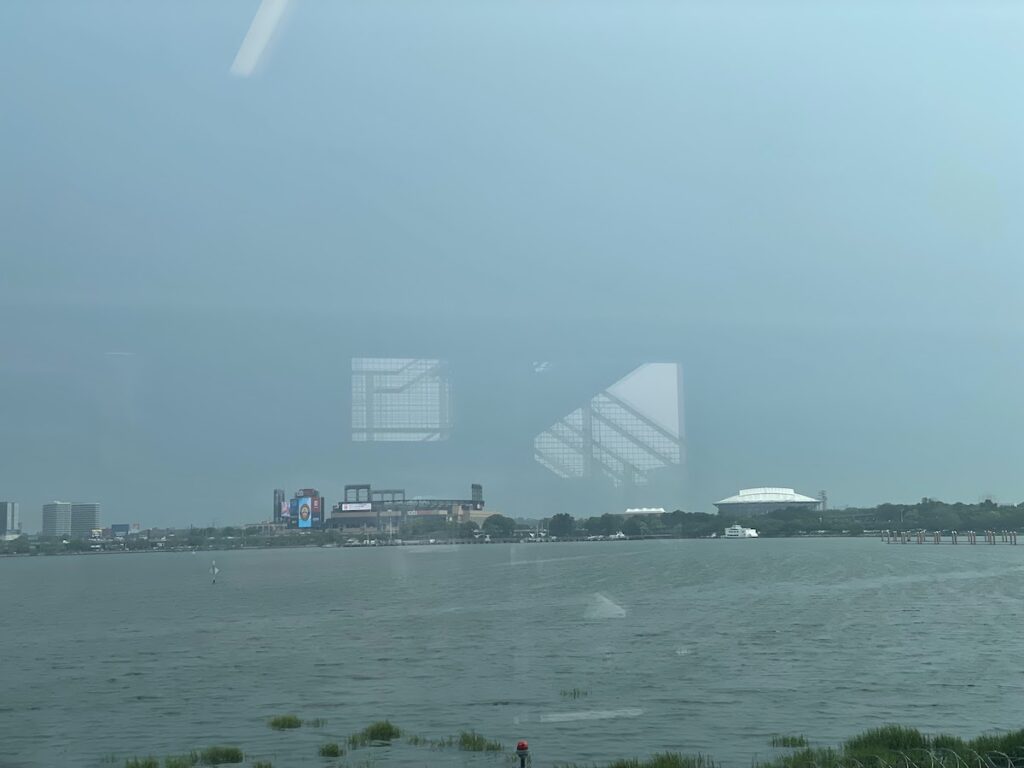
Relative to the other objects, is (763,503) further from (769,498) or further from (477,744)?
(477,744)

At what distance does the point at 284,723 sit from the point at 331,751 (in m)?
2.92

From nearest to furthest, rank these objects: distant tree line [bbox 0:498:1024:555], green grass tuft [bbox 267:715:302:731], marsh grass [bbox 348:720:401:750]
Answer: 1. marsh grass [bbox 348:720:401:750]
2. green grass tuft [bbox 267:715:302:731]
3. distant tree line [bbox 0:498:1024:555]

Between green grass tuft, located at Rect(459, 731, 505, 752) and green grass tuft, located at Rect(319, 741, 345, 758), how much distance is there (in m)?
2.01

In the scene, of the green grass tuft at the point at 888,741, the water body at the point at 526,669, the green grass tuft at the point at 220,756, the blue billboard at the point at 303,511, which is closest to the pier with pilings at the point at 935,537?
the water body at the point at 526,669

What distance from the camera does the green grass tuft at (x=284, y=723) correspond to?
18.3 meters

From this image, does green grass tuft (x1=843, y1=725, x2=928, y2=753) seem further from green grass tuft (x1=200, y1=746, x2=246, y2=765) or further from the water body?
green grass tuft (x1=200, y1=746, x2=246, y2=765)

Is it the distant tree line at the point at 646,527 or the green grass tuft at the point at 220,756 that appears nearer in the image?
the green grass tuft at the point at 220,756

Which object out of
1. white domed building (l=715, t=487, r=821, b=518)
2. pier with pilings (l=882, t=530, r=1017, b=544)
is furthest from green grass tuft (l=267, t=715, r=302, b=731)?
pier with pilings (l=882, t=530, r=1017, b=544)

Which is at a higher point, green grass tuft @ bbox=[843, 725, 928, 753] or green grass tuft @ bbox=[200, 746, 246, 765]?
green grass tuft @ bbox=[843, 725, 928, 753]

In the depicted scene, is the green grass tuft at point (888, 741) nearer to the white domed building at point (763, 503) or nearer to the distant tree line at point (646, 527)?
the distant tree line at point (646, 527)

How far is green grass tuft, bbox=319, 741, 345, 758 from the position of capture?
15.8 m

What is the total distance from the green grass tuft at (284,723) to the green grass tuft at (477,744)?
3.79 metres

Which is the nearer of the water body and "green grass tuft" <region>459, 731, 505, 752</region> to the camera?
"green grass tuft" <region>459, 731, 505, 752</region>

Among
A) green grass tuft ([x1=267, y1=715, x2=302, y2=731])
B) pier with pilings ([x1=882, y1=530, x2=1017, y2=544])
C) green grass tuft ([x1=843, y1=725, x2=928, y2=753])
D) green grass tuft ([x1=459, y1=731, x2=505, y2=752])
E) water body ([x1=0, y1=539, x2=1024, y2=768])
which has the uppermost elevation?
green grass tuft ([x1=843, y1=725, x2=928, y2=753])
